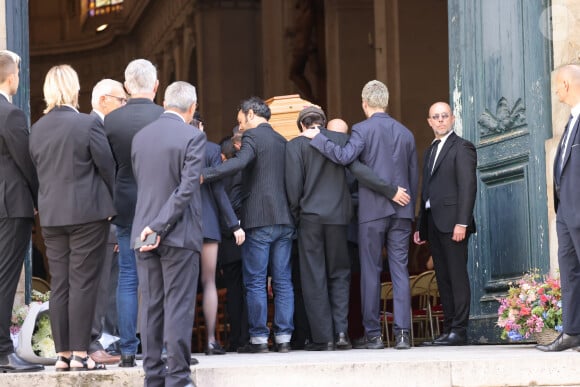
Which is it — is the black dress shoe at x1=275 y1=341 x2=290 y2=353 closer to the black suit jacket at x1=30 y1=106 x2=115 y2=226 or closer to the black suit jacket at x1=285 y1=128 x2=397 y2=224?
the black suit jacket at x1=285 y1=128 x2=397 y2=224

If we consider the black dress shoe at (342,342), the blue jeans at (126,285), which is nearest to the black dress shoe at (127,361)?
the blue jeans at (126,285)

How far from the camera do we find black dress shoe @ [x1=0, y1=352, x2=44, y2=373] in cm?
822

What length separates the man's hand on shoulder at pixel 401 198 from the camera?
10328 mm

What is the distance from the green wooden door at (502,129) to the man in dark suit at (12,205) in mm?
3845

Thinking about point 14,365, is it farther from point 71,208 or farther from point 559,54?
point 559,54

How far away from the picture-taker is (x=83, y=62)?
119 ft

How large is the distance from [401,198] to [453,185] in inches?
22.7

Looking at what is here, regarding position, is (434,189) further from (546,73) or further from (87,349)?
(87,349)

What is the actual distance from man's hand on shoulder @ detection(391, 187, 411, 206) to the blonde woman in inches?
108

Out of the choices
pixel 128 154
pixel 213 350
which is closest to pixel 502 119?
pixel 213 350

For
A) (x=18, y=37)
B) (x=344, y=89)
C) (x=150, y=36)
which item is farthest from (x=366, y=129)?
(x=150, y=36)

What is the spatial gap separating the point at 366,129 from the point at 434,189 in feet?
2.59

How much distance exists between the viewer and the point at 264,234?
10.5m

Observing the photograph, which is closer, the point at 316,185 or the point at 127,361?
the point at 127,361
